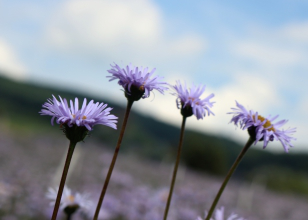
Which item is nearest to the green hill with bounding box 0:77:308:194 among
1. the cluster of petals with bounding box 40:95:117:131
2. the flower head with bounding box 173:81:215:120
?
the flower head with bounding box 173:81:215:120

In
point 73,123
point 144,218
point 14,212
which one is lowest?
point 14,212

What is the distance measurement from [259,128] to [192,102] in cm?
23

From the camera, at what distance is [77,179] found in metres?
8.42

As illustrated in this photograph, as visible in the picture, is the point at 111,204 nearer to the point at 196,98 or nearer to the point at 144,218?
the point at 144,218

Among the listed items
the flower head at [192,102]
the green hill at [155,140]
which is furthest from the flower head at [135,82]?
the green hill at [155,140]

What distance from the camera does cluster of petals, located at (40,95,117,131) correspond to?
110 centimetres

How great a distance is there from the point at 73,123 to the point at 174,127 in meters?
46.3

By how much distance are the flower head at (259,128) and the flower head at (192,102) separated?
10 cm

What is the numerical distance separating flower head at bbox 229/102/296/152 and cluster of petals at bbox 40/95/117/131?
45cm

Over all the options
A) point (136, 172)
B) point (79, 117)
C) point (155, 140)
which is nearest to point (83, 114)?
point (79, 117)

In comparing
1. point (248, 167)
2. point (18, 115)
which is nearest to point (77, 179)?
point (248, 167)

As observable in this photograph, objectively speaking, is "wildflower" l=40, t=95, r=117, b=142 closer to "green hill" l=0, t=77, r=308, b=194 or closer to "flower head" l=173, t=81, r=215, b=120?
"flower head" l=173, t=81, r=215, b=120

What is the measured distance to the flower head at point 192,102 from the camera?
136 cm

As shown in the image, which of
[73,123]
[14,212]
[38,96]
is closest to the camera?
[73,123]
